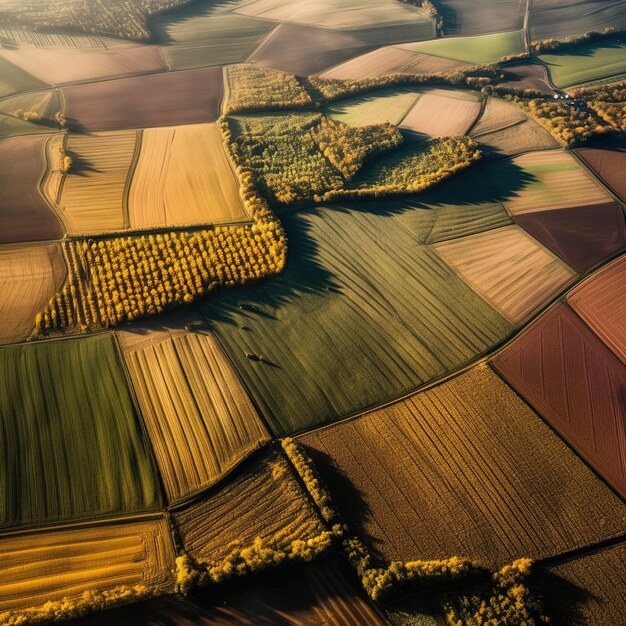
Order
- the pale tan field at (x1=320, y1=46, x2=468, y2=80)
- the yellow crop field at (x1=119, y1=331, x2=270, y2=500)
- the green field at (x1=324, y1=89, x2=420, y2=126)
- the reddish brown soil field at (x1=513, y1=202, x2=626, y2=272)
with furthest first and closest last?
the pale tan field at (x1=320, y1=46, x2=468, y2=80), the green field at (x1=324, y1=89, x2=420, y2=126), the reddish brown soil field at (x1=513, y1=202, x2=626, y2=272), the yellow crop field at (x1=119, y1=331, x2=270, y2=500)

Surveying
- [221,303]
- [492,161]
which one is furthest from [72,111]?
[492,161]

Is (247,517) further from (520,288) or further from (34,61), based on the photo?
(34,61)

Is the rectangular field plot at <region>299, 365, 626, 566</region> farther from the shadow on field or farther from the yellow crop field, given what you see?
the shadow on field

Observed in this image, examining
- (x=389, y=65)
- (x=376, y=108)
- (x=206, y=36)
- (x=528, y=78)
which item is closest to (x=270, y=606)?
(x=376, y=108)

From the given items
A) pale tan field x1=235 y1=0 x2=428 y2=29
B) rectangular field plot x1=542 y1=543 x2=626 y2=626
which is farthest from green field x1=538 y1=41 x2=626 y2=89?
rectangular field plot x1=542 y1=543 x2=626 y2=626

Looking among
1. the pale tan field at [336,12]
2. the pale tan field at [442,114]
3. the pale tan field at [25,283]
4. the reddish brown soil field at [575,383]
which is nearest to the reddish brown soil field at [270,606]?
the reddish brown soil field at [575,383]

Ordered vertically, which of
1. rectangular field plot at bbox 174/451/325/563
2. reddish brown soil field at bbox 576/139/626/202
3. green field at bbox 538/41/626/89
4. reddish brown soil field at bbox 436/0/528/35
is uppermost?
reddish brown soil field at bbox 436/0/528/35
